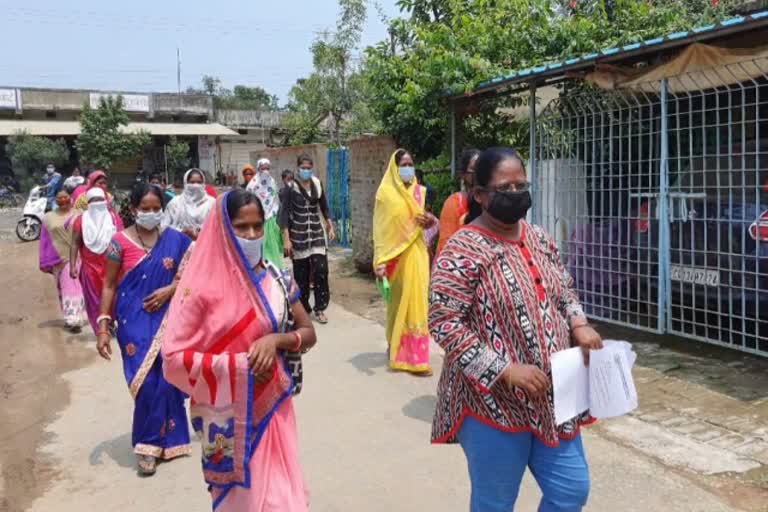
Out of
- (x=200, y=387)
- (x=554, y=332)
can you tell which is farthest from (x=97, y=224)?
(x=554, y=332)

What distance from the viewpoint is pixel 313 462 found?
171 inches

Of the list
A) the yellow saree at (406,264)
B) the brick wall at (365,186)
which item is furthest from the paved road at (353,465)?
the brick wall at (365,186)

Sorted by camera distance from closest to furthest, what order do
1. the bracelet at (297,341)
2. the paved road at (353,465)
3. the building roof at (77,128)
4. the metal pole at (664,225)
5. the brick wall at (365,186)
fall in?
the bracelet at (297,341)
the paved road at (353,465)
the metal pole at (664,225)
the brick wall at (365,186)
the building roof at (77,128)

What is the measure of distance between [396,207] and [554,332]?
12.3 feet

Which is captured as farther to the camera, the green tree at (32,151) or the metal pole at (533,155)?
the green tree at (32,151)

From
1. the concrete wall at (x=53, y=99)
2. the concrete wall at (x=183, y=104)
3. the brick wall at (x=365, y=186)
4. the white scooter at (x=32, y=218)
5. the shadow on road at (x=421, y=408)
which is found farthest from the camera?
the concrete wall at (x=183, y=104)

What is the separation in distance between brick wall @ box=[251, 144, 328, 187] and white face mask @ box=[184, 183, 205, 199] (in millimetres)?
7659

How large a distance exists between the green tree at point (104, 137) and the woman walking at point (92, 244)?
80.6 feet

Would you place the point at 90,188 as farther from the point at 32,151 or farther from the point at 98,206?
the point at 32,151

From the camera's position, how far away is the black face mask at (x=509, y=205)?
98.0 inches

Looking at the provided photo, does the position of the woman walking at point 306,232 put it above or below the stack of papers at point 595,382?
above

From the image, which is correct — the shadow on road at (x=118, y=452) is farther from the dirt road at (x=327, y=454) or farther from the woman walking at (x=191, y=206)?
the woman walking at (x=191, y=206)

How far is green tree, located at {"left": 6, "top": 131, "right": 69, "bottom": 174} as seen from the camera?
1129 inches

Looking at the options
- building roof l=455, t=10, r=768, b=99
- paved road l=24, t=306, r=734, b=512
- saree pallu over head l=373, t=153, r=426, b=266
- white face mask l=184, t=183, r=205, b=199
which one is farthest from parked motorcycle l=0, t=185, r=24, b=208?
saree pallu over head l=373, t=153, r=426, b=266
